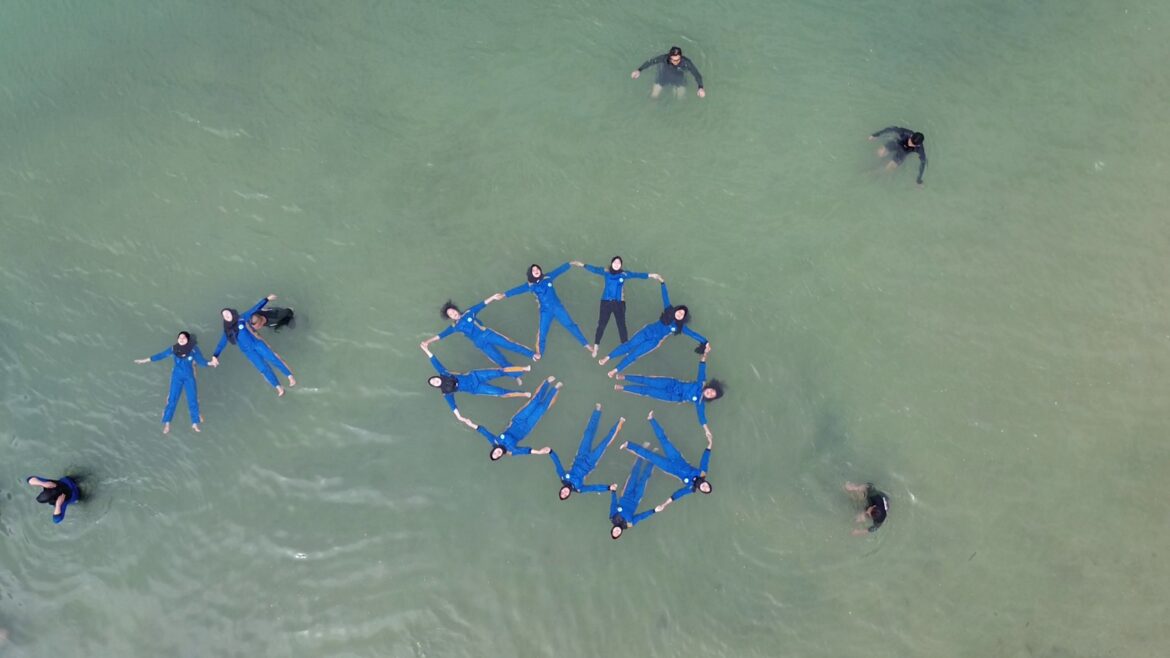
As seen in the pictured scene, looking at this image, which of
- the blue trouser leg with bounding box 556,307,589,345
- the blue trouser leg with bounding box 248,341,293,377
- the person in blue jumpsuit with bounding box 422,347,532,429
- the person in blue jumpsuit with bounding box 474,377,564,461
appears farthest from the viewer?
the blue trouser leg with bounding box 556,307,589,345

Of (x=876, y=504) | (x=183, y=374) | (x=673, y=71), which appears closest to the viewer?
(x=876, y=504)

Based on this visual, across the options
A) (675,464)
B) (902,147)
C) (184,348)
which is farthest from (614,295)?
(184,348)

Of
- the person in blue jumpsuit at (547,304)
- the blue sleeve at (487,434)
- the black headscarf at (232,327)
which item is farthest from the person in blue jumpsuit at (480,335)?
the black headscarf at (232,327)

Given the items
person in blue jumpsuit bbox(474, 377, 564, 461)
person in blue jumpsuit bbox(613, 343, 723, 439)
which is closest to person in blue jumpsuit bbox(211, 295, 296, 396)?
person in blue jumpsuit bbox(474, 377, 564, 461)

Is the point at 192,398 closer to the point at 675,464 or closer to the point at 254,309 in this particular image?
the point at 254,309

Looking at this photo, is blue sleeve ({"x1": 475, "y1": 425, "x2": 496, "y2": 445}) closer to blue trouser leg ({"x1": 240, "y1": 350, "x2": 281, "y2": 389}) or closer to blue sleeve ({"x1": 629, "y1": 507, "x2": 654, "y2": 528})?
blue sleeve ({"x1": 629, "y1": 507, "x2": 654, "y2": 528})

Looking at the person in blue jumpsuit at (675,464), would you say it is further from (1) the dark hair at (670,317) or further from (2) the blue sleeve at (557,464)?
(1) the dark hair at (670,317)

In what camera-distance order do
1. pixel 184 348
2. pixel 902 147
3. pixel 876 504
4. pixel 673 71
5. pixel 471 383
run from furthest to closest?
pixel 673 71
pixel 902 147
pixel 471 383
pixel 876 504
pixel 184 348
